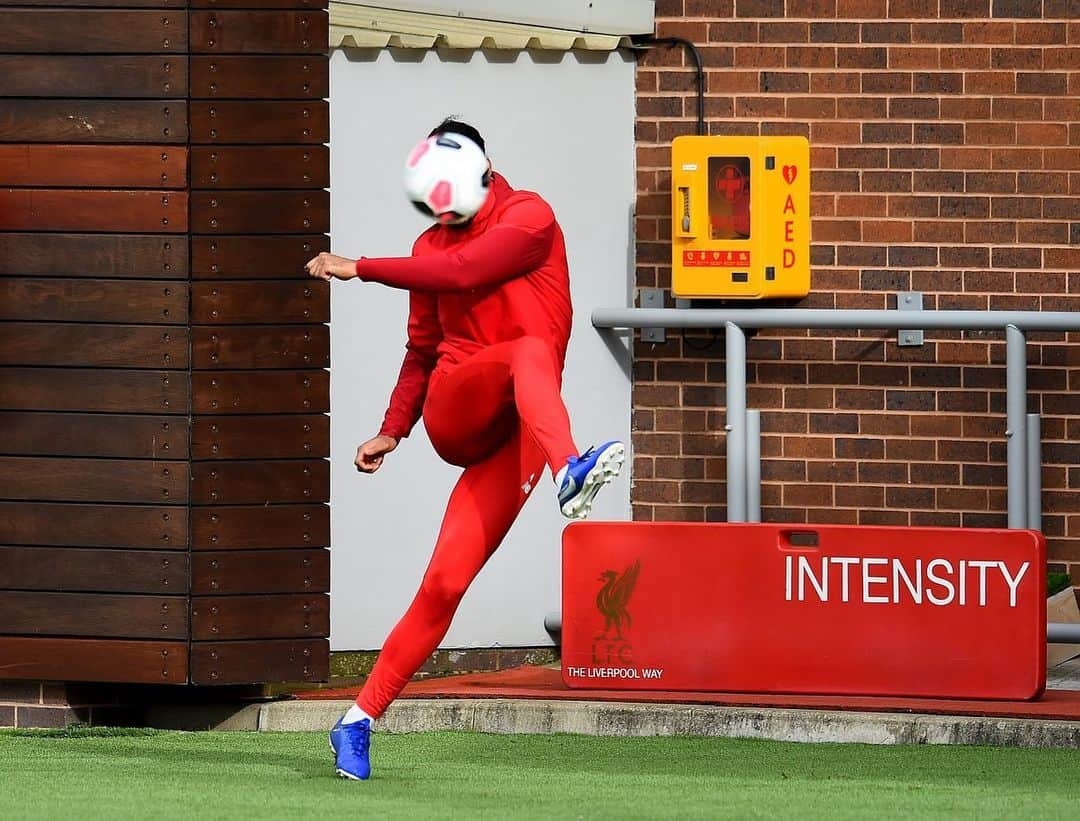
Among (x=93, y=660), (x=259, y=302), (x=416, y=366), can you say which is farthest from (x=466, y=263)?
(x=93, y=660)

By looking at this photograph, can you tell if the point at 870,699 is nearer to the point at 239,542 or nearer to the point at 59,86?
the point at 239,542

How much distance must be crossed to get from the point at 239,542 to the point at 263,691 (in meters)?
0.66

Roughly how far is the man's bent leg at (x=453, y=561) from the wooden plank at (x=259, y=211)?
6.53ft

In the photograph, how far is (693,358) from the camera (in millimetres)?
9109

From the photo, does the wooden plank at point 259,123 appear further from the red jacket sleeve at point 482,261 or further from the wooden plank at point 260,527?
the red jacket sleeve at point 482,261

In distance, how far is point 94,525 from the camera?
7504mm

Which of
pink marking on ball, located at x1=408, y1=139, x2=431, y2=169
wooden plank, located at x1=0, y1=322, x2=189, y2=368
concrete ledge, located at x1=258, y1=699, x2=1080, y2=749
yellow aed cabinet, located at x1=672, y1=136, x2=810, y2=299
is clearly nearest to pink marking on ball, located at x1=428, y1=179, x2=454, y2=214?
pink marking on ball, located at x1=408, y1=139, x2=431, y2=169

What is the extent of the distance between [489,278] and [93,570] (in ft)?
8.30

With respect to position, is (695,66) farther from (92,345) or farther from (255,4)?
(92,345)

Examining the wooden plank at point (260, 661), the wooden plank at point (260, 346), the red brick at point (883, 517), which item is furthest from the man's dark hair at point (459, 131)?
the red brick at point (883, 517)

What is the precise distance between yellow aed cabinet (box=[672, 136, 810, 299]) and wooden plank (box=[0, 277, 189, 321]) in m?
2.32

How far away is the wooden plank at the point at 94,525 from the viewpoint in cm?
747

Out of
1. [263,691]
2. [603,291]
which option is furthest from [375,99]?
[263,691]

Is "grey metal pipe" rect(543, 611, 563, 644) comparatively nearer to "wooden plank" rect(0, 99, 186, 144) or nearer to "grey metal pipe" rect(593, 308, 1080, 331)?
"grey metal pipe" rect(593, 308, 1080, 331)
